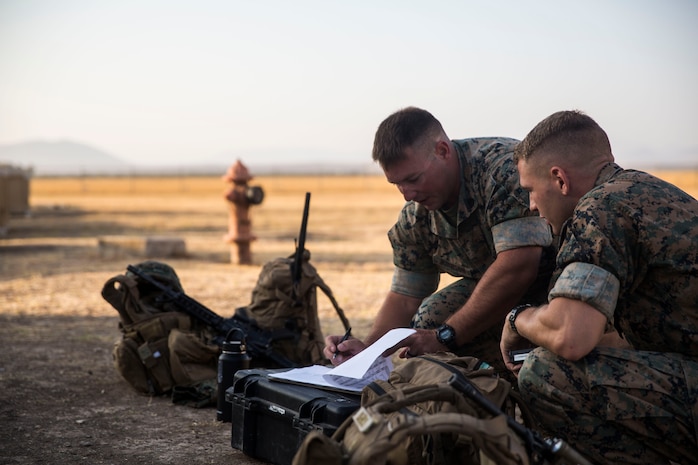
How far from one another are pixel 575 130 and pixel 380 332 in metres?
1.95

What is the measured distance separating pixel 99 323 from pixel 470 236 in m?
5.15

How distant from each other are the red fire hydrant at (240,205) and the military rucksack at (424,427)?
10201 mm

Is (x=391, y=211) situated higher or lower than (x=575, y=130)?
lower

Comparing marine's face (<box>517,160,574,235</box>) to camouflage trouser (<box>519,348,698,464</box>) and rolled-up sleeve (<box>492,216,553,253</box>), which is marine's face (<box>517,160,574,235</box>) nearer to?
camouflage trouser (<box>519,348,698,464</box>)

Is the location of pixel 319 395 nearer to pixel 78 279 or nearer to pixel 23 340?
pixel 23 340

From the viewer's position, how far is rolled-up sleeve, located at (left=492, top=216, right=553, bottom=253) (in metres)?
4.69

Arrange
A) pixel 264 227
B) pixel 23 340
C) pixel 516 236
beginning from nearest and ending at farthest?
pixel 516 236 < pixel 23 340 < pixel 264 227

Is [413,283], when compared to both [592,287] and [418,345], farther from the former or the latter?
[592,287]

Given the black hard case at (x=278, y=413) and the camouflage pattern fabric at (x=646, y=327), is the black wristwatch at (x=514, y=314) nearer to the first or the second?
the camouflage pattern fabric at (x=646, y=327)

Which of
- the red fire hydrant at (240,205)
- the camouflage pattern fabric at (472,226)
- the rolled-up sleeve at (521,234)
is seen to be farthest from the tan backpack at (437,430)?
the red fire hydrant at (240,205)

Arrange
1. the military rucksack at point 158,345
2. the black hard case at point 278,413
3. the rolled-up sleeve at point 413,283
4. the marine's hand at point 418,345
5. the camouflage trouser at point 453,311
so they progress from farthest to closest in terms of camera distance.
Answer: the military rucksack at point 158,345
the rolled-up sleeve at point 413,283
the camouflage trouser at point 453,311
the marine's hand at point 418,345
the black hard case at point 278,413

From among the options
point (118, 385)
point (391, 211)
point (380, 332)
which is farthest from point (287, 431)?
point (391, 211)

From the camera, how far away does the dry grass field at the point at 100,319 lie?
16.1 ft

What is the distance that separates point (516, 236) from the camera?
470cm
